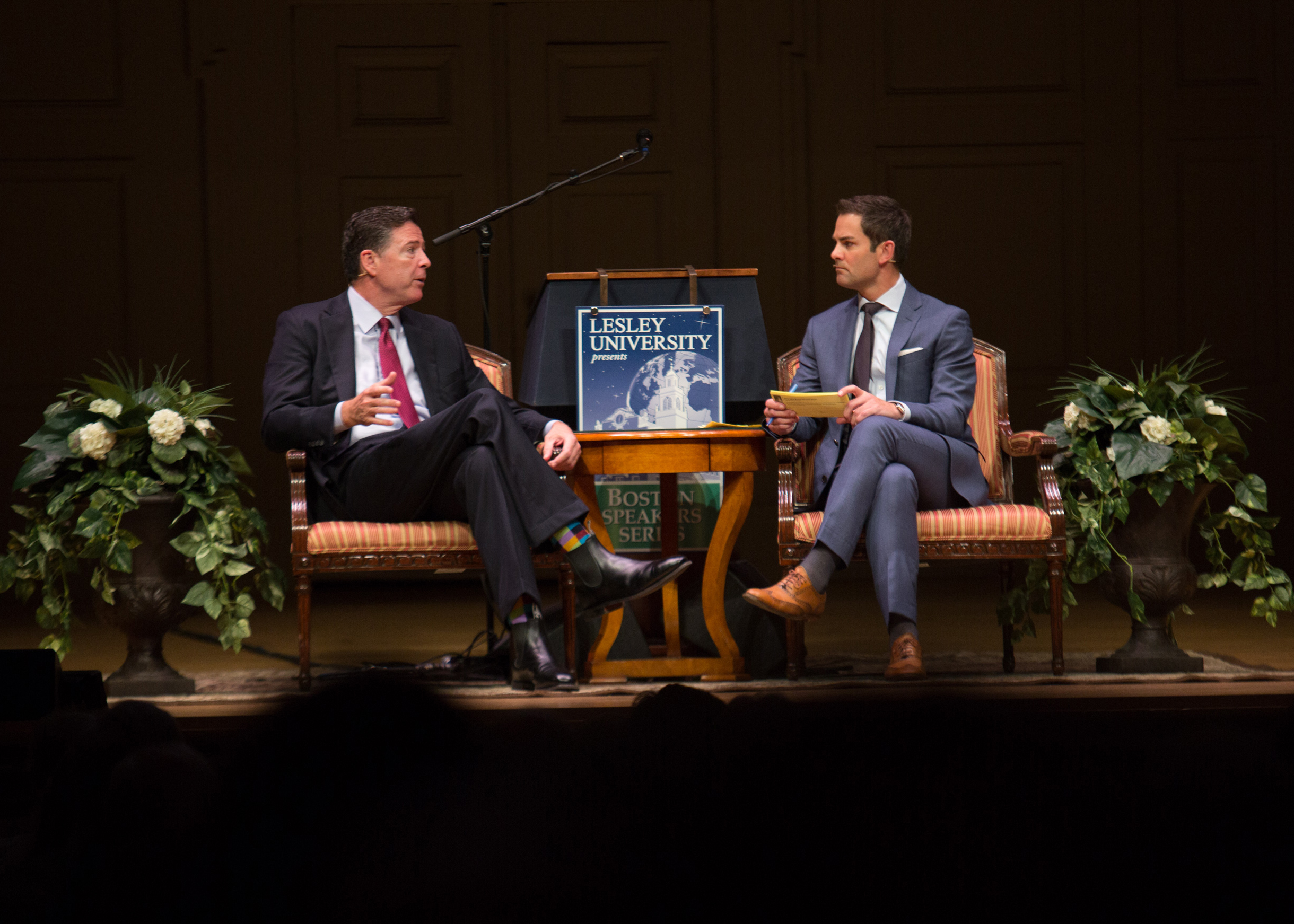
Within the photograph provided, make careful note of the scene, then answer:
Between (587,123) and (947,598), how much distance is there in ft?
7.97

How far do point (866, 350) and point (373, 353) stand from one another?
129 cm

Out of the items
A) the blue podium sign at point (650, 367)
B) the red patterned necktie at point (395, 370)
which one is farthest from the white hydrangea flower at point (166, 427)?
the blue podium sign at point (650, 367)

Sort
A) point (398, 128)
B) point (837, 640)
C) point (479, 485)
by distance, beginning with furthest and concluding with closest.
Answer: point (398, 128) < point (837, 640) < point (479, 485)

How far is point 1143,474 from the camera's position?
10.3 ft

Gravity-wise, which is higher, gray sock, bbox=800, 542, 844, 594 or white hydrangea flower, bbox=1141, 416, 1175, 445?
white hydrangea flower, bbox=1141, 416, 1175, 445

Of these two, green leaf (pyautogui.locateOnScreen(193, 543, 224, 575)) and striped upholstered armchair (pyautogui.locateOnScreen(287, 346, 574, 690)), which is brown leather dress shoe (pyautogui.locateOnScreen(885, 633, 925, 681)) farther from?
green leaf (pyautogui.locateOnScreen(193, 543, 224, 575))

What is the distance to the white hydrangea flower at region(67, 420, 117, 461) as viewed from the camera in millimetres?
3004

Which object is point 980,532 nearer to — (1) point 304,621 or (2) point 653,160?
(1) point 304,621

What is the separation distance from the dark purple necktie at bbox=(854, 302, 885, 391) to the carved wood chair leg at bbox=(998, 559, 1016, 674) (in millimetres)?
590

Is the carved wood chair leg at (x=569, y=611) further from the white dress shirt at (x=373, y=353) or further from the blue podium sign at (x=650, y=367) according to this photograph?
the white dress shirt at (x=373, y=353)

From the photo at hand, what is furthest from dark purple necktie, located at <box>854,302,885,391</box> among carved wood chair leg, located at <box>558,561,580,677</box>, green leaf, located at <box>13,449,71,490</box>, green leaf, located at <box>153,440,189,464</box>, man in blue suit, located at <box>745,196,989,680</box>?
green leaf, located at <box>13,449,71,490</box>

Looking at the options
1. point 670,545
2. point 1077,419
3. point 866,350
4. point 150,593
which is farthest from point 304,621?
point 1077,419

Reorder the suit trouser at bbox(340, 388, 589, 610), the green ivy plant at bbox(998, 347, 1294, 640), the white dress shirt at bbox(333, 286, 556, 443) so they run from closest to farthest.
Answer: the suit trouser at bbox(340, 388, 589, 610) < the green ivy plant at bbox(998, 347, 1294, 640) < the white dress shirt at bbox(333, 286, 556, 443)

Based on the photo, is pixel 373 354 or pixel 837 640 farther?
pixel 837 640
